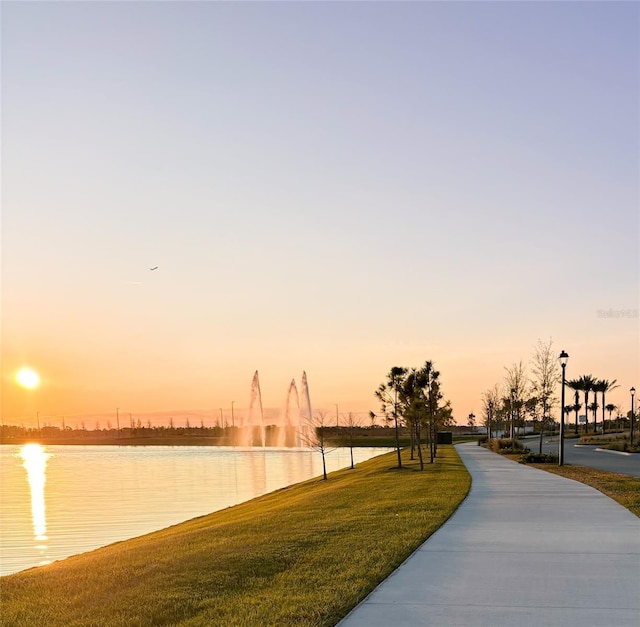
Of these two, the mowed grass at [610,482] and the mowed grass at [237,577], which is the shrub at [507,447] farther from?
the mowed grass at [237,577]

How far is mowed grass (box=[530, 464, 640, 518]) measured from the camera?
1561 centimetres

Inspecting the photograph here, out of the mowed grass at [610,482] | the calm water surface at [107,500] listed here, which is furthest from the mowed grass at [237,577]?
the calm water surface at [107,500]

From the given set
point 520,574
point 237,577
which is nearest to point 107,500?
point 237,577

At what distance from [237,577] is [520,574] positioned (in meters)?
3.38

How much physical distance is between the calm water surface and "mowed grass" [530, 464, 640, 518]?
42.5 ft

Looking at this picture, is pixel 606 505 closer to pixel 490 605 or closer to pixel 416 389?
pixel 490 605

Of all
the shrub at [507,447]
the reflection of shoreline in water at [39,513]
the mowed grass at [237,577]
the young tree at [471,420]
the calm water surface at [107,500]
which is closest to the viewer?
the mowed grass at [237,577]

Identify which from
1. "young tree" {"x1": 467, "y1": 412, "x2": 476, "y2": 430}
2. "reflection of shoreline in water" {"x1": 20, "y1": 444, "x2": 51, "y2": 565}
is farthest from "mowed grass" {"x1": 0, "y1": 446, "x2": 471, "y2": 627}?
"young tree" {"x1": 467, "y1": 412, "x2": 476, "y2": 430}

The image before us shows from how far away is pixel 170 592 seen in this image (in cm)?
824

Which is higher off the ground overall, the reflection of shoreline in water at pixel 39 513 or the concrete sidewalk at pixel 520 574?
the concrete sidewalk at pixel 520 574

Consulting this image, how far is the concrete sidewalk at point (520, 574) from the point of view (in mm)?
6762

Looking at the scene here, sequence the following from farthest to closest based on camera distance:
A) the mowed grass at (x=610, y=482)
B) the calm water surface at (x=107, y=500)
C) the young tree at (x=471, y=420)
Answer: the young tree at (x=471, y=420) < the calm water surface at (x=107, y=500) < the mowed grass at (x=610, y=482)

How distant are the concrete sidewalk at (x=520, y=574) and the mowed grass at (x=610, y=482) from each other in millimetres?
1265

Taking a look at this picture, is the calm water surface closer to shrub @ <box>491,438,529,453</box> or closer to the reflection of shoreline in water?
the reflection of shoreline in water
